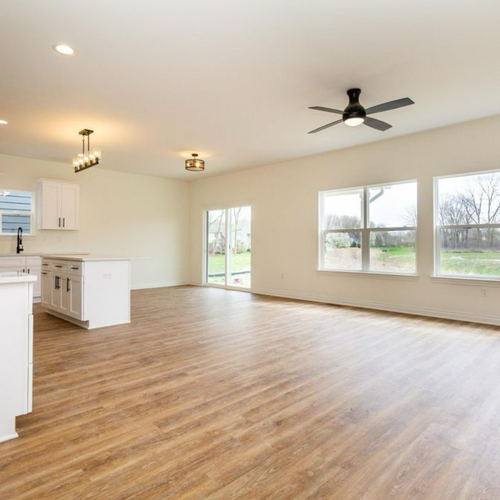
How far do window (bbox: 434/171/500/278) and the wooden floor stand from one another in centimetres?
123

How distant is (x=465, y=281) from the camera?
5.16 meters

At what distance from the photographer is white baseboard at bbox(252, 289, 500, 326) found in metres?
5.03

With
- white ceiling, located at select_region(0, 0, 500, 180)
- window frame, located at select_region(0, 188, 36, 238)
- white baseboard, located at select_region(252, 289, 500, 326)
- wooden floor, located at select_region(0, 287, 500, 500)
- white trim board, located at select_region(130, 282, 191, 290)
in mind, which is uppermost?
white ceiling, located at select_region(0, 0, 500, 180)

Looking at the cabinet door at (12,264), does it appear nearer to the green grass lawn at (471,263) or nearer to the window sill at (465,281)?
the window sill at (465,281)

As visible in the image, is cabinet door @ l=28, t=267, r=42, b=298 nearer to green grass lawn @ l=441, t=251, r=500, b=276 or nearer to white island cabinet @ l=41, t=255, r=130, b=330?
white island cabinet @ l=41, t=255, r=130, b=330

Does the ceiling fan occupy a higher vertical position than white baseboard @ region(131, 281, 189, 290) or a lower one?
higher

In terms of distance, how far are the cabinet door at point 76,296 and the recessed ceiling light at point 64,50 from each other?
2685mm

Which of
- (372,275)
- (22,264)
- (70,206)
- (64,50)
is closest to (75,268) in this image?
(22,264)

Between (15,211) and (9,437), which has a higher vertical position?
(15,211)

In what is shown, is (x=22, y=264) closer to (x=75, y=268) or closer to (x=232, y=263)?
(x=75, y=268)

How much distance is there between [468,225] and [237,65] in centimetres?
413

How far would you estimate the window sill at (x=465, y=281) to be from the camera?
195 inches

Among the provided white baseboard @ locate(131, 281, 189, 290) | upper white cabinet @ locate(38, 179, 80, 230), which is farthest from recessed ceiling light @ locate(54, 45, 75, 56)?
white baseboard @ locate(131, 281, 189, 290)

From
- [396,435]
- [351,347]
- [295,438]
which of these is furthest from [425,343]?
[295,438]
